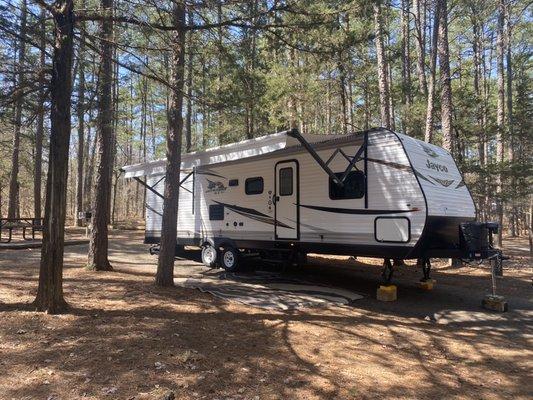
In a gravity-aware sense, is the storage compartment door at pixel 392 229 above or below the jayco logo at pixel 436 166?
below

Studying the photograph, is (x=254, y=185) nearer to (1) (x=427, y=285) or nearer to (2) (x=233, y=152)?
(2) (x=233, y=152)

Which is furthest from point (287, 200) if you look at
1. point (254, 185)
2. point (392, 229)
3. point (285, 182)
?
point (392, 229)

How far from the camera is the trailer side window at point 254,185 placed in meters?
10.1

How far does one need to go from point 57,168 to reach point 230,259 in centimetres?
Answer: 567

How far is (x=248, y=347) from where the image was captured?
16.3 ft

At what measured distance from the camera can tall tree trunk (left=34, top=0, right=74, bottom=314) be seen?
572cm

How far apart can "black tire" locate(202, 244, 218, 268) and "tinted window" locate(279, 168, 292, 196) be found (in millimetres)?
2700

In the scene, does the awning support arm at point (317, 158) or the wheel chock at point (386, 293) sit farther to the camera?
the awning support arm at point (317, 158)

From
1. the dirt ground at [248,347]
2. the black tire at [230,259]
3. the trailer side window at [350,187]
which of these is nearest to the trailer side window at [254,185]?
the black tire at [230,259]

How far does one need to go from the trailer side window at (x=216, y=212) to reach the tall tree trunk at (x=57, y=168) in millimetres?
5546

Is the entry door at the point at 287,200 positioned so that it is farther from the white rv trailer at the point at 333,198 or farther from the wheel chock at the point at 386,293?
the wheel chock at the point at 386,293

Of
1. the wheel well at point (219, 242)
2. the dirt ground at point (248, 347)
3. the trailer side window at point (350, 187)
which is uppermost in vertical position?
the trailer side window at point (350, 187)

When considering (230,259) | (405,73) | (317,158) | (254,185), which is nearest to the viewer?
(317,158)

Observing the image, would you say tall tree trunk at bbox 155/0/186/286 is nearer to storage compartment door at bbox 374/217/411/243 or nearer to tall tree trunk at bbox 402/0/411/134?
storage compartment door at bbox 374/217/411/243
